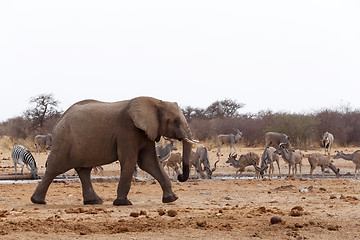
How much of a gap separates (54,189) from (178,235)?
28.4 feet

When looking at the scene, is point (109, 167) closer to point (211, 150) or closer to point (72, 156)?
point (211, 150)

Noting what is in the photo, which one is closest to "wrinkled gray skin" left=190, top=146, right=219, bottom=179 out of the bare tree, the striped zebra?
the striped zebra

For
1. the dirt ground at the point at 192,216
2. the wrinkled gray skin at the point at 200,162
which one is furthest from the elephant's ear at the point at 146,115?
the wrinkled gray skin at the point at 200,162

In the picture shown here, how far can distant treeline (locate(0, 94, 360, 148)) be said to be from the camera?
3841 centimetres

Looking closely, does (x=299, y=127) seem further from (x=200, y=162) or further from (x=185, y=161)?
(x=185, y=161)

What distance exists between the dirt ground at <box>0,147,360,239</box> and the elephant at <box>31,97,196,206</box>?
0.57 meters

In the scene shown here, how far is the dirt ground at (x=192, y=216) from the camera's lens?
737 cm

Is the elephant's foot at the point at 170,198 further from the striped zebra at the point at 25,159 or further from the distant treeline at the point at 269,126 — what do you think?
the distant treeline at the point at 269,126

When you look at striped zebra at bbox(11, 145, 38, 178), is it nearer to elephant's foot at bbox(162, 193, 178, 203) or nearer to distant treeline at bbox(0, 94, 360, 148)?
elephant's foot at bbox(162, 193, 178, 203)

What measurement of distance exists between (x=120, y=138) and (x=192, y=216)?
260 centimetres

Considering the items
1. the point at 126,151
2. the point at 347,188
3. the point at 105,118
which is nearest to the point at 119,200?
the point at 126,151

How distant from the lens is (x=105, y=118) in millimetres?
11102

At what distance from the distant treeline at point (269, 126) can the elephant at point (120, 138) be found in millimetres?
27169

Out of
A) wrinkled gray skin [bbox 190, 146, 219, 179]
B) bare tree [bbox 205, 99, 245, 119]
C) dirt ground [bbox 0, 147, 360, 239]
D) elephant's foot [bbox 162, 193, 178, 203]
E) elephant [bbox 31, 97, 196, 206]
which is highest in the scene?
bare tree [bbox 205, 99, 245, 119]
